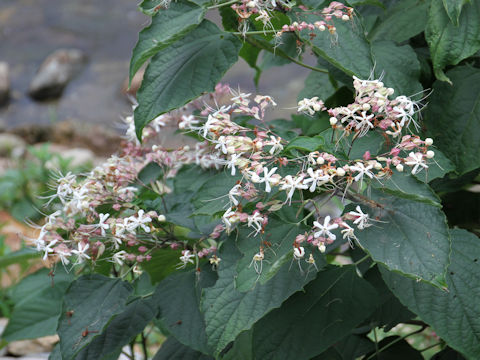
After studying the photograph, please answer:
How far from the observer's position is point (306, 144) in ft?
2.92

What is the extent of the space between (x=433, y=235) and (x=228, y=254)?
33 centimetres

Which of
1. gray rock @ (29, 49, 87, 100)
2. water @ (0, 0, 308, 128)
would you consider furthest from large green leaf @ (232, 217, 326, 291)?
gray rock @ (29, 49, 87, 100)

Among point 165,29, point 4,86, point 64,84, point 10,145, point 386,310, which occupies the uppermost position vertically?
point 165,29

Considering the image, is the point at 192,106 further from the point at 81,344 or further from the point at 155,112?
the point at 81,344

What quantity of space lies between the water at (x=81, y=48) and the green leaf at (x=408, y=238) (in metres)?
4.72

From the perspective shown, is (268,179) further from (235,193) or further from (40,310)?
(40,310)

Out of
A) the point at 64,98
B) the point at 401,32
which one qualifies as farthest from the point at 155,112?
the point at 64,98

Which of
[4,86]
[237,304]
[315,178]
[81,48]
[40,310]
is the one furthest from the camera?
[81,48]

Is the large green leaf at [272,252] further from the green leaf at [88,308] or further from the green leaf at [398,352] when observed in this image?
the green leaf at [398,352]

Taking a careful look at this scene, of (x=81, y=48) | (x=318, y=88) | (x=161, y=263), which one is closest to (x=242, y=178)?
(x=161, y=263)

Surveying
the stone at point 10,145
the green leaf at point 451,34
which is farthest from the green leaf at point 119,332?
the stone at point 10,145

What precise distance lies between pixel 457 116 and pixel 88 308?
76cm

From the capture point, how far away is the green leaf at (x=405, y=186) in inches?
33.4

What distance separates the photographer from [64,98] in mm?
6844
